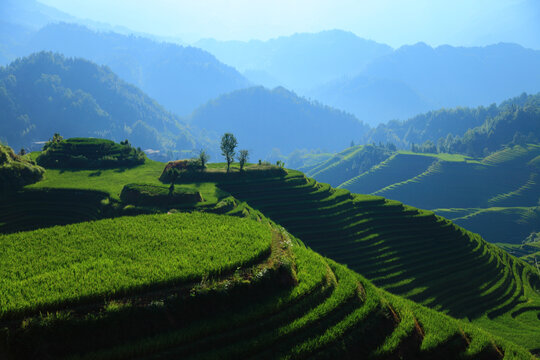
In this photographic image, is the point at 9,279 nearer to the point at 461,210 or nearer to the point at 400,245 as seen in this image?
the point at 400,245

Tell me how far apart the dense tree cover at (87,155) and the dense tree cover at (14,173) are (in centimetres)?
1000

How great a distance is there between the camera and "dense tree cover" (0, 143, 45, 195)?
53438 millimetres

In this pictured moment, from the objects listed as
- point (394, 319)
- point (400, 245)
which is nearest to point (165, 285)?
point (394, 319)

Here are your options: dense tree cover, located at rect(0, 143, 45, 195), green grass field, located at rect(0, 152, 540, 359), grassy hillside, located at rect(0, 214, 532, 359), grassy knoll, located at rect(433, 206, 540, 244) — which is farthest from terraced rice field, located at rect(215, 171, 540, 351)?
grassy knoll, located at rect(433, 206, 540, 244)

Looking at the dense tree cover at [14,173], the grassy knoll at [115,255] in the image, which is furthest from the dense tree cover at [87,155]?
the grassy knoll at [115,255]

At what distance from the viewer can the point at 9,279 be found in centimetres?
2066

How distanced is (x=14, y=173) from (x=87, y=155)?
1913 centimetres

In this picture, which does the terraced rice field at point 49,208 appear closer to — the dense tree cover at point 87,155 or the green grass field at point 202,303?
the dense tree cover at point 87,155

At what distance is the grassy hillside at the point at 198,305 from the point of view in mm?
17922

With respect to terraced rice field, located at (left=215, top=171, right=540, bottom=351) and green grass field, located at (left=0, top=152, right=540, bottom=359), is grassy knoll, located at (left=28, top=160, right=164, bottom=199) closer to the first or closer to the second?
terraced rice field, located at (left=215, top=171, right=540, bottom=351)


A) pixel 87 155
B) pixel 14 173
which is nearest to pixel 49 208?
pixel 14 173

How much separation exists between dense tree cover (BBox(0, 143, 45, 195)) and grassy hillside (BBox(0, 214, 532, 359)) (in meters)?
33.6

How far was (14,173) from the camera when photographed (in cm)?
5462

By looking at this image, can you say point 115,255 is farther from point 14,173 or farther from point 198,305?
point 14,173
